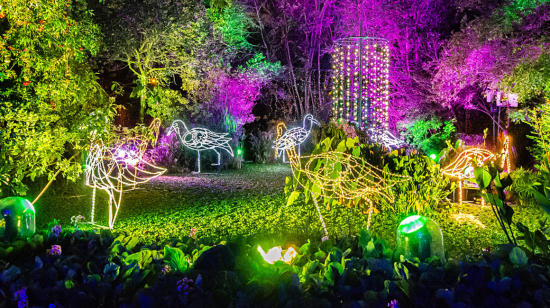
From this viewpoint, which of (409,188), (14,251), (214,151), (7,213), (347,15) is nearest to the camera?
(14,251)

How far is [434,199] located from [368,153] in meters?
1.23

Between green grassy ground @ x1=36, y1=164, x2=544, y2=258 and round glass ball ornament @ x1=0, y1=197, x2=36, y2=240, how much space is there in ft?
5.90

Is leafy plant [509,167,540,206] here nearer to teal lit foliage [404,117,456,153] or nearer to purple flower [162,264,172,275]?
purple flower [162,264,172,275]

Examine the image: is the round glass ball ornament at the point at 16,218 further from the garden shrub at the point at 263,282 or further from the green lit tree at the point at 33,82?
the green lit tree at the point at 33,82

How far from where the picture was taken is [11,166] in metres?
4.94

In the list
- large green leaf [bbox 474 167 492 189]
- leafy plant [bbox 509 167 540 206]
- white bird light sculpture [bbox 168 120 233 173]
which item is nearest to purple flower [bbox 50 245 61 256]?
large green leaf [bbox 474 167 492 189]

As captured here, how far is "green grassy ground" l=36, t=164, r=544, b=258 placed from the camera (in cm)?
512

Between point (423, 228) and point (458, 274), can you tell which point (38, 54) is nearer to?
point (423, 228)

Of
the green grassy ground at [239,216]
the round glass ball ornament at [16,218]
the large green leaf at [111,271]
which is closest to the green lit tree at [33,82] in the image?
the green grassy ground at [239,216]

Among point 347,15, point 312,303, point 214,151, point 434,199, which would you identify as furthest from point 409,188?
point 347,15

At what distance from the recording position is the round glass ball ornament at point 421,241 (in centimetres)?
279

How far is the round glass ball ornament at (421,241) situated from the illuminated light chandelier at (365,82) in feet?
30.0

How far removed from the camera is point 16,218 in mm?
3342

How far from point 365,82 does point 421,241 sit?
34.6 ft
